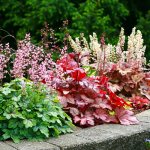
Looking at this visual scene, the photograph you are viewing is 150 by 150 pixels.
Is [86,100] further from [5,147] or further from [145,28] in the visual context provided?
[145,28]

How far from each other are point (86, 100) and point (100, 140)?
1.99 feet

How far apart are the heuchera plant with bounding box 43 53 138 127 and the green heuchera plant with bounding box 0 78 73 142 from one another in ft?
0.87

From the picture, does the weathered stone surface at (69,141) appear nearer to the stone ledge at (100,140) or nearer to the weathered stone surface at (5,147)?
the stone ledge at (100,140)

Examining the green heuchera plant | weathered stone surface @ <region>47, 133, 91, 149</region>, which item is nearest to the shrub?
the green heuchera plant

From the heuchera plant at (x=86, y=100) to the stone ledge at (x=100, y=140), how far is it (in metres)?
0.11

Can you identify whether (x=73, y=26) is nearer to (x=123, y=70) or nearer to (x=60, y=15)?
(x=60, y=15)

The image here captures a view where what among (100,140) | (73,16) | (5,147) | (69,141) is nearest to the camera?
(5,147)

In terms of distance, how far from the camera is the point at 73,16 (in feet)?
27.4

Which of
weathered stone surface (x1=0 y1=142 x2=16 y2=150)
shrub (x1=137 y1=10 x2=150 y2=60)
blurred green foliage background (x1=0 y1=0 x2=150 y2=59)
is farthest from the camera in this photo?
shrub (x1=137 y1=10 x2=150 y2=60)

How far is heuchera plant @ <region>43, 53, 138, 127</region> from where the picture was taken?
410 centimetres

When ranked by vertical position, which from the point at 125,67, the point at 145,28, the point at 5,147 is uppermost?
the point at 145,28

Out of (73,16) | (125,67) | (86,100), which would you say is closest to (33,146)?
(86,100)

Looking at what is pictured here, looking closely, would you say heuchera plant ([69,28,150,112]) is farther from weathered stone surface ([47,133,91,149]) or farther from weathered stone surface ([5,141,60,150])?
weathered stone surface ([5,141,60,150])

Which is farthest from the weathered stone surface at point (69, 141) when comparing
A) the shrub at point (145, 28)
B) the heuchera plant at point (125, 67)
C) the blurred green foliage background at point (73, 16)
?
the shrub at point (145, 28)
